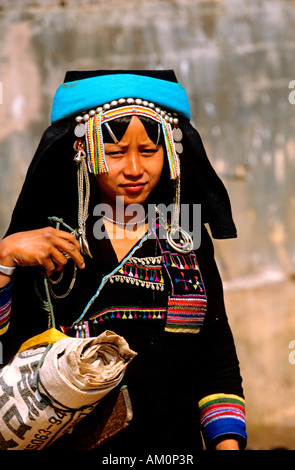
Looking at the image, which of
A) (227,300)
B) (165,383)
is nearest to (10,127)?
(227,300)

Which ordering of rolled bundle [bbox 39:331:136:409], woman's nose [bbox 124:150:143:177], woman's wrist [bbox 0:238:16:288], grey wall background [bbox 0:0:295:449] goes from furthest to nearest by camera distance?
grey wall background [bbox 0:0:295:449]
woman's nose [bbox 124:150:143:177]
woman's wrist [bbox 0:238:16:288]
rolled bundle [bbox 39:331:136:409]

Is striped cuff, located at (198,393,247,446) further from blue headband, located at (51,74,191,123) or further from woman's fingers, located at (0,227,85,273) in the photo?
blue headband, located at (51,74,191,123)

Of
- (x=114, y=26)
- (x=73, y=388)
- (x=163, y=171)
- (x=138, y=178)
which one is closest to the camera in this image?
(x=73, y=388)

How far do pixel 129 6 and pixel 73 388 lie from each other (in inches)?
121

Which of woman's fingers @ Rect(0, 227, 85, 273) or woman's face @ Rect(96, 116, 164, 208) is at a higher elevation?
woman's face @ Rect(96, 116, 164, 208)

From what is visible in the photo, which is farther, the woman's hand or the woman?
the woman

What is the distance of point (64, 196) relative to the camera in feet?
9.97

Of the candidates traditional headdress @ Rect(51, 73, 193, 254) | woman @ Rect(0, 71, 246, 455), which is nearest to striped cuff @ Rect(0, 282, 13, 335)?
woman @ Rect(0, 71, 246, 455)

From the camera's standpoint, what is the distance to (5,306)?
278 centimetres

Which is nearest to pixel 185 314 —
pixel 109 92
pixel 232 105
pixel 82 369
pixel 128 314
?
pixel 128 314

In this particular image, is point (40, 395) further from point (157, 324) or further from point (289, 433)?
point (289, 433)

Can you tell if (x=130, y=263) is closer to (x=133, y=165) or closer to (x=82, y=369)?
(x=133, y=165)

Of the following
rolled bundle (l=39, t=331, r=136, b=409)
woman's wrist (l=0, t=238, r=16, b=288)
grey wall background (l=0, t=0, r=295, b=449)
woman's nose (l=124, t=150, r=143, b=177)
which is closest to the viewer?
rolled bundle (l=39, t=331, r=136, b=409)

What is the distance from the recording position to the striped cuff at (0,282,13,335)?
9.05 ft
